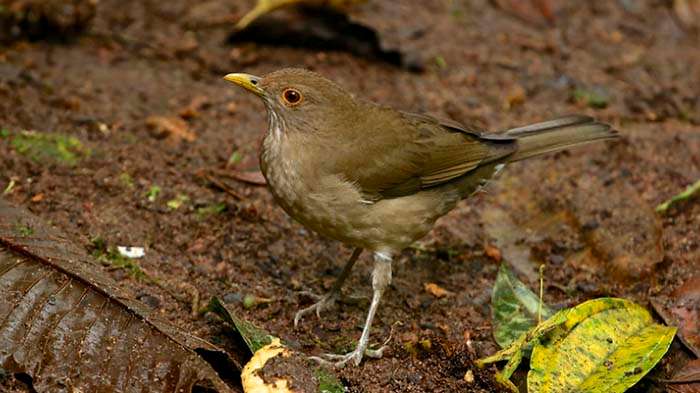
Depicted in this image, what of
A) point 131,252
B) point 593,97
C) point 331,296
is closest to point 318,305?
point 331,296

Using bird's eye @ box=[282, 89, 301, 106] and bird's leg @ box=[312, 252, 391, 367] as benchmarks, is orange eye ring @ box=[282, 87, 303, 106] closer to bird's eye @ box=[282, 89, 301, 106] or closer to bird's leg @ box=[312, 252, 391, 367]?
bird's eye @ box=[282, 89, 301, 106]

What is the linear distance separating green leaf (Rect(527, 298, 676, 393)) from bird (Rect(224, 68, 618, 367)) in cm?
89

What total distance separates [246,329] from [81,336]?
80cm

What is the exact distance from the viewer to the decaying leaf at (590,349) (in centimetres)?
439

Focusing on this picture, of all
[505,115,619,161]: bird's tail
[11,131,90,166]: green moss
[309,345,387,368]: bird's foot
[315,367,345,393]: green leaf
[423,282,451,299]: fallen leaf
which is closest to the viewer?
[315,367,345,393]: green leaf

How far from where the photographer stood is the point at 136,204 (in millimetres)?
5723

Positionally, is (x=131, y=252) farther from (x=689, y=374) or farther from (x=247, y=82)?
(x=689, y=374)

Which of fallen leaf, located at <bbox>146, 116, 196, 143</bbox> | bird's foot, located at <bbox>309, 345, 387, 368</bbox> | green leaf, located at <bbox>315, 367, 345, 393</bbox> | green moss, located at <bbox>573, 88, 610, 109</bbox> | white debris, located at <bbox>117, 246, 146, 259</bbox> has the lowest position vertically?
fallen leaf, located at <bbox>146, 116, 196, 143</bbox>

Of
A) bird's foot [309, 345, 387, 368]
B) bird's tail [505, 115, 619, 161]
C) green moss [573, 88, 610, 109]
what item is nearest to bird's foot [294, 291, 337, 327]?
bird's foot [309, 345, 387, 368]

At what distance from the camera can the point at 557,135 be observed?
5.98 meters

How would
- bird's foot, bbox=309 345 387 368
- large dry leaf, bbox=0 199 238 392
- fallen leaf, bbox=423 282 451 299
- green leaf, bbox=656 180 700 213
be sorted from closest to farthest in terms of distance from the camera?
1. large dry leaf, bbox=0 199 238 392
2. bird's foot, bbox=309 345 387 368
3. fallen leaf, bbox=423 282 451 299
4. green leaf, bbox=656 180 700 213

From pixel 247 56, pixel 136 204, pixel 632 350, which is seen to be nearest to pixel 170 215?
pixel 136 204

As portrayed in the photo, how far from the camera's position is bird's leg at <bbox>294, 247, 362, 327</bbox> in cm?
510

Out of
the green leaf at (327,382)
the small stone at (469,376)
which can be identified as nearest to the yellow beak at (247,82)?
the green leaf at (327,382)
